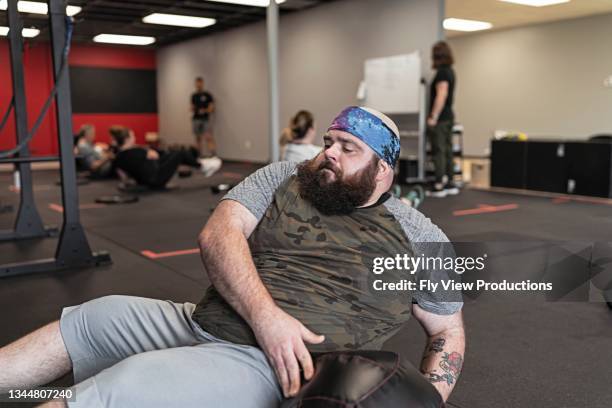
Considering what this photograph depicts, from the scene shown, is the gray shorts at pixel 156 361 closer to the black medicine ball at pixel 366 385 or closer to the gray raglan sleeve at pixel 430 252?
the black medicine ball at pixel 366 385

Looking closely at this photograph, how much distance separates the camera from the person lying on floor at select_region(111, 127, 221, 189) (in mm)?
6637

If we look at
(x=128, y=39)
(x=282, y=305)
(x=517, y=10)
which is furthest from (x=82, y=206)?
(x=517, y=10)

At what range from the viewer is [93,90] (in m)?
12.4

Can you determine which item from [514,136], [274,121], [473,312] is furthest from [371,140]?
[514,136]

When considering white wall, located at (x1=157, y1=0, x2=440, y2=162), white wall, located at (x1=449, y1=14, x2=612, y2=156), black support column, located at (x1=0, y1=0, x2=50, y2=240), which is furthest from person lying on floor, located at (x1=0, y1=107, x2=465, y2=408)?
white wall, located at (x1=449, y1=14, x2=612, y2=156)

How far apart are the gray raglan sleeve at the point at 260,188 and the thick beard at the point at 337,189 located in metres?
0.09

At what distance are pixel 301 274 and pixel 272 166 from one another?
1.10 ft

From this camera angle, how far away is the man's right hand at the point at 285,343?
3.51 feet

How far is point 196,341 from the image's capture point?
4.13 ft

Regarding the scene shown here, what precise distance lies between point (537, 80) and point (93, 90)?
8.90m

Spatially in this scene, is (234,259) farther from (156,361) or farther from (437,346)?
(437,346)

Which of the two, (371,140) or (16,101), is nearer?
(371,140)

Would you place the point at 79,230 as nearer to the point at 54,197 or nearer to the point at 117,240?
the point at 117,240

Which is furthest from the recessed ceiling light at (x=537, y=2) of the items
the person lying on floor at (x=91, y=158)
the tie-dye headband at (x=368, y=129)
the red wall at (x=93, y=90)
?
the tie-dye headband at (x=368, y=129)
